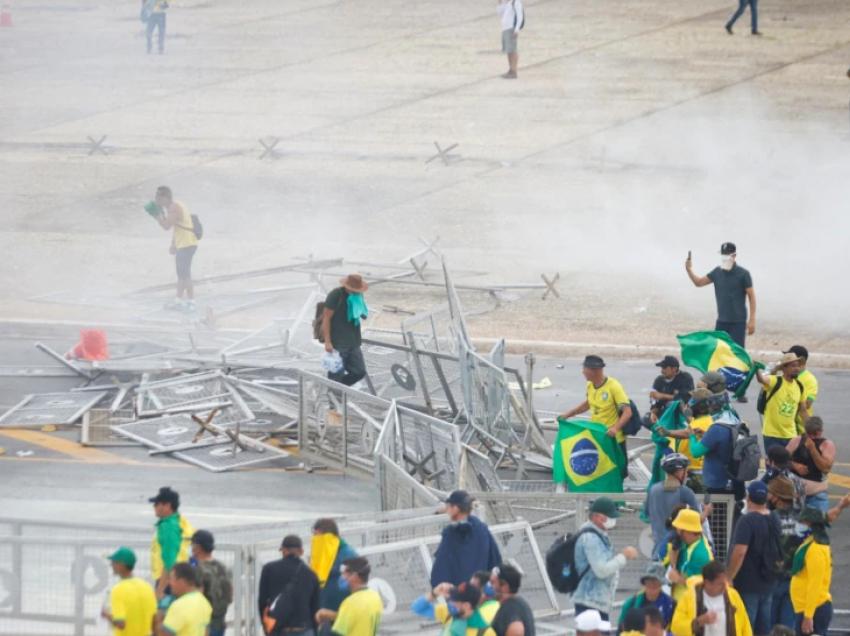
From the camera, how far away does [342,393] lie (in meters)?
12.8

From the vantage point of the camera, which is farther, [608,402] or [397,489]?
[608,402]

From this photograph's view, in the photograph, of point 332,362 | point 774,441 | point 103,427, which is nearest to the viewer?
point 774,441

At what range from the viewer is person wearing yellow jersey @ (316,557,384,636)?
26.2ft

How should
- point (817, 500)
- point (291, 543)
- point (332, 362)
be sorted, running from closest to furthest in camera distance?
1. point (291, 543)
2. point (817, 500)
3. point (332, 362)

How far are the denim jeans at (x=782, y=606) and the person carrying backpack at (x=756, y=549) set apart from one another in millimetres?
187

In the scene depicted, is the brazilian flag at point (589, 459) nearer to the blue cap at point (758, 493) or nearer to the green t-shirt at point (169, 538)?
the blue cap at point (758, 493)

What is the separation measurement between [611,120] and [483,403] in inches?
674

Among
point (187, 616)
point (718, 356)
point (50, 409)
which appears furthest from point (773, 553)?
point (50, 409)

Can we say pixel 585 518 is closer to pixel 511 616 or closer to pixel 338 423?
pixel 511 616

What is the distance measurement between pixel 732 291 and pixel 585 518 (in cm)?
525

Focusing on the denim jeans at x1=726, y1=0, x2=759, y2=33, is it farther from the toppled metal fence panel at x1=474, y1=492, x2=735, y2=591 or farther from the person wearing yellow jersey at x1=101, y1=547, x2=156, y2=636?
the person wearing yellow jersey at x1=101, y1=547, x2=156, y2=636

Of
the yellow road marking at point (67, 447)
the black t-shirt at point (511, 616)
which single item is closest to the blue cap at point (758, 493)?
the black t-shirt at point (511, 616)

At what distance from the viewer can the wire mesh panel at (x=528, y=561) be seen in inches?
Result: 383

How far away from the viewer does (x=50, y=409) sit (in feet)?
49.3
